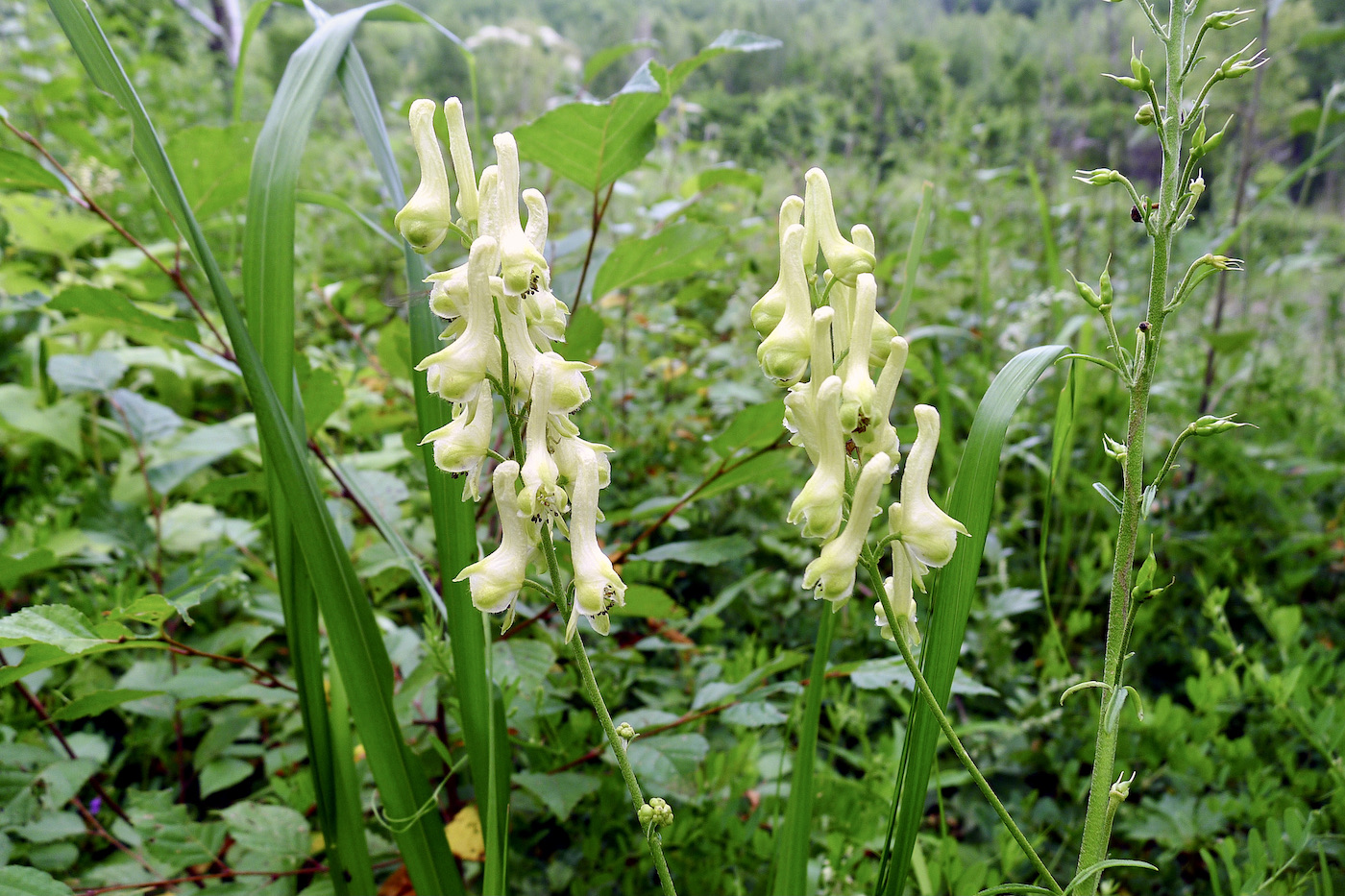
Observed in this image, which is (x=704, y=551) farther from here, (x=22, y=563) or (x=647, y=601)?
(x=22, y=563)

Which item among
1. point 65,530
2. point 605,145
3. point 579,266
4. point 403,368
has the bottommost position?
point 65,530

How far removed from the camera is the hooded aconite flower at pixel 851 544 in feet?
1.96

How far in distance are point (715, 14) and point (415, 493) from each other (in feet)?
39.7

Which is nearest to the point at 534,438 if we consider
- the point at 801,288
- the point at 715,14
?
the point at 801,288

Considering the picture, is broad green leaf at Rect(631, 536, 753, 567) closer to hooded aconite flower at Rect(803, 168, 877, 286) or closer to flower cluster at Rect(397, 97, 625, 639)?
flower cluster at Rect(397, 97, 625, 639)

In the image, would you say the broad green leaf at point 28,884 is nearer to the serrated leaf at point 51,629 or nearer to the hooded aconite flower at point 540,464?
the serrated leaf at point 51,629

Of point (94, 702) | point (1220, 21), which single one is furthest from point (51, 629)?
point (1220, 21)

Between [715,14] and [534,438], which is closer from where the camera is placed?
[534,438]

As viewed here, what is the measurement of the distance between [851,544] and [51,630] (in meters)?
0.81

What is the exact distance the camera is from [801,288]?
65 cm

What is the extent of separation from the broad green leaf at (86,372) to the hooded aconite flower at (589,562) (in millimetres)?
1360

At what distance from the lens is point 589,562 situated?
66 cm

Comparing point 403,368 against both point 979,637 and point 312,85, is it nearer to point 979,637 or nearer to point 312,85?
point 312,85

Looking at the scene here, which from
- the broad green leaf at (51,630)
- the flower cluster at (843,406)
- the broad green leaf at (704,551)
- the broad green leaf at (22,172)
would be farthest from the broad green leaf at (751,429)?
the broad green leaf at (22,172)
